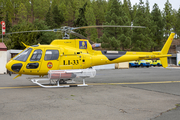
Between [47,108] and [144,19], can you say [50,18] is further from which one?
[47,108]

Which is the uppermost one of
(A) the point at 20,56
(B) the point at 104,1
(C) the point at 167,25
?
(B) the point at 104,1

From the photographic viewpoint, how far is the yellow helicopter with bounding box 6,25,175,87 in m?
8.73

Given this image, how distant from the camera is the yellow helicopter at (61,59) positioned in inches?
344

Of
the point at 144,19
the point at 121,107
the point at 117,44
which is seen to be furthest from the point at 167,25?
the point at 121,107

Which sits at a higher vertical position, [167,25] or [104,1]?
[104,1]

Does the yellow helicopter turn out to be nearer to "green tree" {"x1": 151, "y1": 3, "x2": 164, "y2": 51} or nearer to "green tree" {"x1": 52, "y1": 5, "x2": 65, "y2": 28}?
"green tree" {"x1": 151, "y1": 3, "x2": 164, "y2": 51}

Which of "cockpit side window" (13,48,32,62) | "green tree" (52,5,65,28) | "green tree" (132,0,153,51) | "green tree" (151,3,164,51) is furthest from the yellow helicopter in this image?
"green tree" (52,5,65,28)

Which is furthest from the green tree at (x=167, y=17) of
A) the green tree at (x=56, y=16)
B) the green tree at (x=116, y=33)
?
the green tree at (x=56, y=16)

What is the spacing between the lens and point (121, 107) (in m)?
5.08

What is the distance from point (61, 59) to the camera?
31.0ft

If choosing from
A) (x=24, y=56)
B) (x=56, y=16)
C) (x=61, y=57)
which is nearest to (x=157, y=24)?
(x=56, y=16)

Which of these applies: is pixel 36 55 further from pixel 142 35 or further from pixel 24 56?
pixel 142 35

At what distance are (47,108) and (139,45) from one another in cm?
5426

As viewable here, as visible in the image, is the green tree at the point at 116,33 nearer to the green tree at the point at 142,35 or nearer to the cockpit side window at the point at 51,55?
the green tree at the point at 142,35
